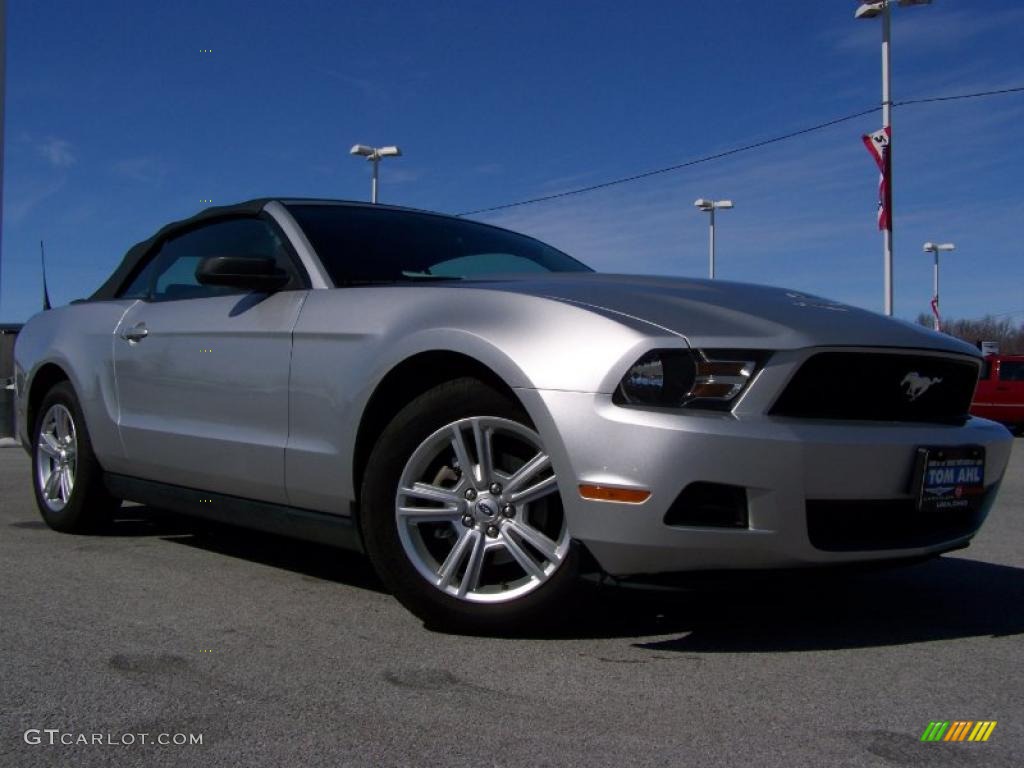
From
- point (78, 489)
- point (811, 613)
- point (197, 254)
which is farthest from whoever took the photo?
point (78, 489)

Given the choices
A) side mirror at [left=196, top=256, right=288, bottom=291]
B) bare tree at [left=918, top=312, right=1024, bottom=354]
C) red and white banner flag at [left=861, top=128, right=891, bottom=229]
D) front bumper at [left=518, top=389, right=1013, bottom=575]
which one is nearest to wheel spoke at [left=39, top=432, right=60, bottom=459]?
side mirror at [left=196, top=256, right=288, bottom=291]

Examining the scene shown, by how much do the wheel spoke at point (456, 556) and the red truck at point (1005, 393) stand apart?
17.6m

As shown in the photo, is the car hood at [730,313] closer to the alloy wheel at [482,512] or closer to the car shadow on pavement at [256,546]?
the alloy wheel at [482,512]

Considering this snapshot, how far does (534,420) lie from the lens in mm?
2994

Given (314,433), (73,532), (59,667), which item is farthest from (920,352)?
(73,532)

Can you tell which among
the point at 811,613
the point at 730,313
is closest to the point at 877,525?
the point at 811,613

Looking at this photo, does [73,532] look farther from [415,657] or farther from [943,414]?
[943,414]

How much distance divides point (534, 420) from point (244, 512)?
151 centimetres

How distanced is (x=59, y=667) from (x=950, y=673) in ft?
7.89

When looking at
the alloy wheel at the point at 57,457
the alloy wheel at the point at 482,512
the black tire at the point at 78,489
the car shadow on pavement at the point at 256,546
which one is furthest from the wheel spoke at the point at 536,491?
the alloy wheel at the point at 57,457

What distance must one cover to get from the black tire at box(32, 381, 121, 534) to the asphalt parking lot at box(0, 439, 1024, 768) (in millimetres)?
753

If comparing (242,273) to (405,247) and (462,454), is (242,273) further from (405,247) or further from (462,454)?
(462,454)

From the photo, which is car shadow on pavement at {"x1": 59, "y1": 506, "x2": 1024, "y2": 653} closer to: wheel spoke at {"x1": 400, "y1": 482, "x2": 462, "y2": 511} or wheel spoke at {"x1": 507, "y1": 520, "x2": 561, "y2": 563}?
wheel spoke at {"x1": 507, "y1": 520, "x2": 561, "y2": 563}

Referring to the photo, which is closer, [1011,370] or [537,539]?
[537,539]
